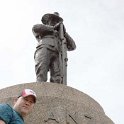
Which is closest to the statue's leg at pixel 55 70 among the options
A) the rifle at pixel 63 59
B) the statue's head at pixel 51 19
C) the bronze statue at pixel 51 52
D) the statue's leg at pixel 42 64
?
the bronze statue at pixel 51 52

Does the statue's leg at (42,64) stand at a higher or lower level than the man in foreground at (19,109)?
lower

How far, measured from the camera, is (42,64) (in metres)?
8.98

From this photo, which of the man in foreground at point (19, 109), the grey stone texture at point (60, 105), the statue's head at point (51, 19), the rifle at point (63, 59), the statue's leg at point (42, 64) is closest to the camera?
the man in foreground at point (19, 109)

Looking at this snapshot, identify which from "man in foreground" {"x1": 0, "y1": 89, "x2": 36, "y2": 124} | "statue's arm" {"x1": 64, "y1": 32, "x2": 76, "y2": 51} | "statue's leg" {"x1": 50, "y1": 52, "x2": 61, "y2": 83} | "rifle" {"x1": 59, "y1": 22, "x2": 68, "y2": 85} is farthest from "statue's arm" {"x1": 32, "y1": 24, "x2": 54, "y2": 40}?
"man in foreground" {"x1": 0, "y1": 89, "x2": 36, "y2": 124}

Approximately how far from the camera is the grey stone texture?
22.3 feet

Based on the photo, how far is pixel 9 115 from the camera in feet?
10.9

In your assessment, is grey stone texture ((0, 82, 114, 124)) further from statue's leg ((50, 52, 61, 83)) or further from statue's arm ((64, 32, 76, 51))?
statue's arm ((64, 32, 76, 51))

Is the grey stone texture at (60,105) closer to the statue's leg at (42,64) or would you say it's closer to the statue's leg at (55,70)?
the statue's leg at (42,64)

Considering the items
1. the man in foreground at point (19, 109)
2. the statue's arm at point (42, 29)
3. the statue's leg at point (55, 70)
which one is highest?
the statue's arm at point (42, 29)

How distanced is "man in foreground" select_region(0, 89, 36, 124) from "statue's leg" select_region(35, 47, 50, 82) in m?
5.30

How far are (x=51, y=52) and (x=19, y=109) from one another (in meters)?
5.66

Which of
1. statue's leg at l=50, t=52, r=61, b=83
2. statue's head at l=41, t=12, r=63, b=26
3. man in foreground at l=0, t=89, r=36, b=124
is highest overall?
statue's head at l=41, t=12, r=63, b=26

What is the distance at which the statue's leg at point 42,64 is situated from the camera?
892 cm

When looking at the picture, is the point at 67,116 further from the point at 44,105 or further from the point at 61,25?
the point at 61,25
